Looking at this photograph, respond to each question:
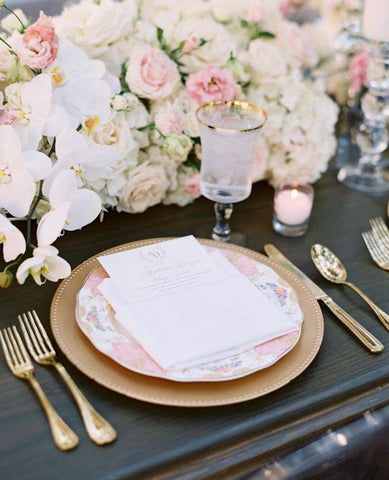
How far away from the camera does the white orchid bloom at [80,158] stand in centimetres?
92

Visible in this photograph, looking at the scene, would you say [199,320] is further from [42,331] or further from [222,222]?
[222,222]

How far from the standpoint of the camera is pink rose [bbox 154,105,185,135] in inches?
44.1

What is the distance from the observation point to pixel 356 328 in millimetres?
919

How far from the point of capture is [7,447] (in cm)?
70

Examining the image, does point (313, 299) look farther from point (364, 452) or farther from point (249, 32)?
point (249, 32)

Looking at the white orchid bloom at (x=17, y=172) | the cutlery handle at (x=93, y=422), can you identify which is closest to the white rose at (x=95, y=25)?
the white orchid bloom at (x=17, y=172)

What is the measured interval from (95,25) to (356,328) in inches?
27.7

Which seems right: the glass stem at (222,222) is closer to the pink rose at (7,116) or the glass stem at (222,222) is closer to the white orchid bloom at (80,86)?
the white orchid bloom at (80,86)

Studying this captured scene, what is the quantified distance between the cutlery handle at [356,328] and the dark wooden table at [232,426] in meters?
0.01

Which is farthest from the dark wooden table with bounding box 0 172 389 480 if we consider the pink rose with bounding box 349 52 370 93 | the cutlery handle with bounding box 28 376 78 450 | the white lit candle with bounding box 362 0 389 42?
the pink rose with bounding box 349 52 370 93

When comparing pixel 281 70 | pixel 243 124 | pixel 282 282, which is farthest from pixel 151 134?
pixel 282 282

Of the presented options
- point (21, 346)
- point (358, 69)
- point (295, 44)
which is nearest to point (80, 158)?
point (21, 346)

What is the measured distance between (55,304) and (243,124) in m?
0.47

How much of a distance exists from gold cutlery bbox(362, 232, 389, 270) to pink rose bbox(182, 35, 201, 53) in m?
0.49
